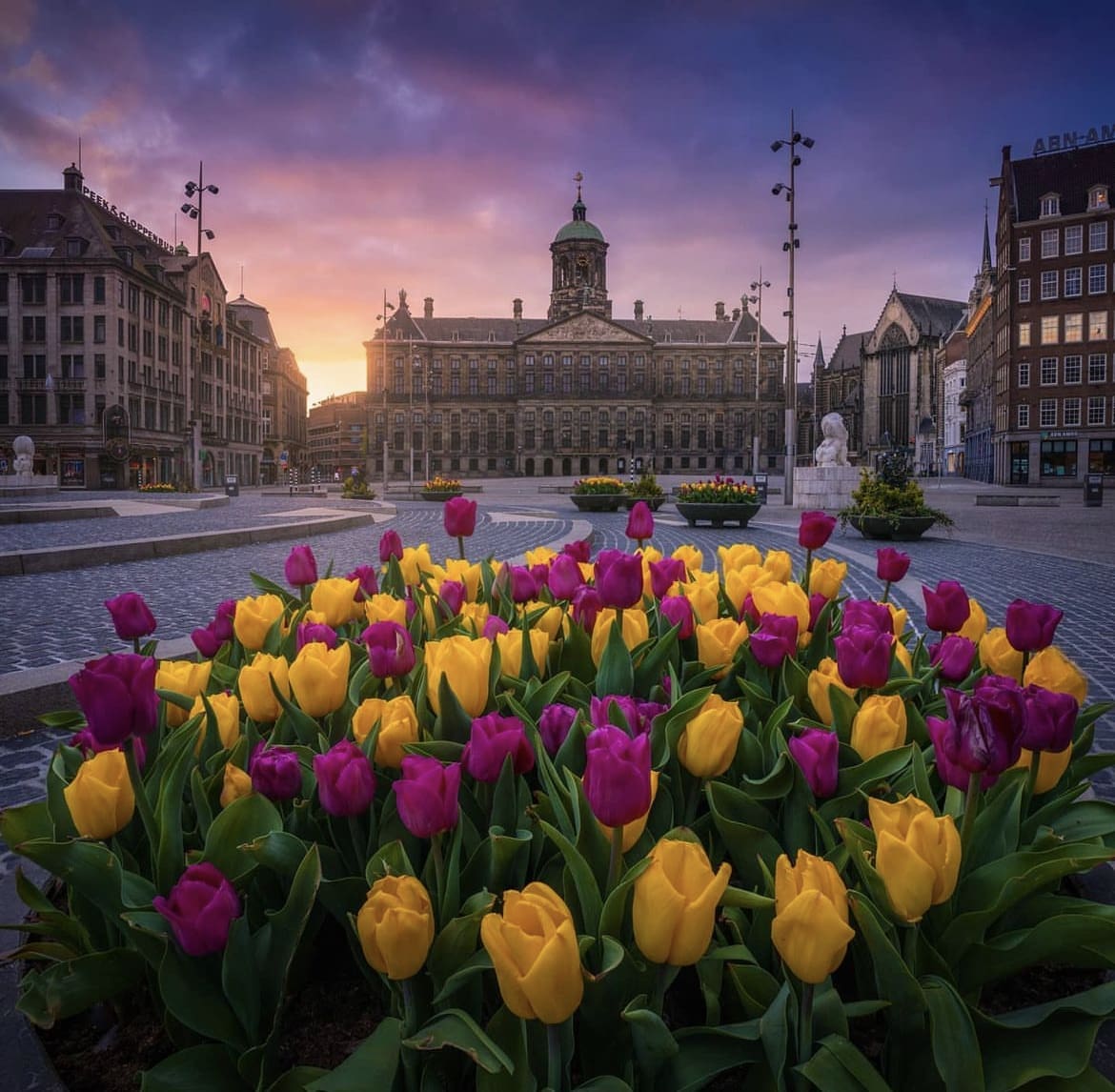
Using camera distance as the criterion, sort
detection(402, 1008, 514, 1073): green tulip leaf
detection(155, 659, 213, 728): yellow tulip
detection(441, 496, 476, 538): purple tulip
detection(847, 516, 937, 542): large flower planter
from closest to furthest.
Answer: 1. detection(402, 1008, 514, 1073): green tulip leaf
2. detection(155, 659, 213, 728): yellow tulip
3. detection(441, 496, 476, 538): purple tulip
4. detection(847, 516, 937, 542): large flower planter

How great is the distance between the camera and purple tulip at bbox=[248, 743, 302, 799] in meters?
1.47

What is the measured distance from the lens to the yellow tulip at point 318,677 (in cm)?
179

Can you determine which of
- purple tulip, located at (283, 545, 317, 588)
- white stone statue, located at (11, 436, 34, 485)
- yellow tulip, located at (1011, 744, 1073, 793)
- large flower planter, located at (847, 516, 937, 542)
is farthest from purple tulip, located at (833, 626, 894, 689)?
white stone statue, located at (11, 436, 34, 485)

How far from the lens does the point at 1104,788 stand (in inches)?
143

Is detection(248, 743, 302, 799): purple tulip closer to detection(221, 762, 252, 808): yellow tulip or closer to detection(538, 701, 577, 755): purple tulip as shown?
detection(221, 762, 252, 808): yellow tulip

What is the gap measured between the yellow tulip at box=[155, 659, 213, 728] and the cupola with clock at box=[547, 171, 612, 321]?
102 m

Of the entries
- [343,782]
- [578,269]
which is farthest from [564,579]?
[578,269]

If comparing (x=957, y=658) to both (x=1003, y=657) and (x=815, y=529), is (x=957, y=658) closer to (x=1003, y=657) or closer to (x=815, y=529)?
(x=1003, y=657)

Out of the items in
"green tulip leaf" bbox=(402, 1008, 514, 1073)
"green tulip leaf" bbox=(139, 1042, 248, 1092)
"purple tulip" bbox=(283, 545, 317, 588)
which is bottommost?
"green tulip leaf" bbox=(139, 1042, 248, 1092)

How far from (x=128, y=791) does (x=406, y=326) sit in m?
109

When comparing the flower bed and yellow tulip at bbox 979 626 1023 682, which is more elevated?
yellow tulip at bbox 979 626 1023 682

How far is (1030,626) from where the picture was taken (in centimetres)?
200

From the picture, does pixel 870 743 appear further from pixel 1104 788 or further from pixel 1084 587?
pixel 1084 587

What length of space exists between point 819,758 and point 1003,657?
0.94 m
